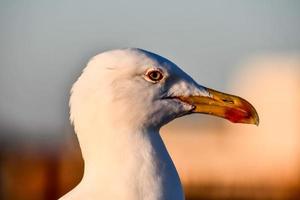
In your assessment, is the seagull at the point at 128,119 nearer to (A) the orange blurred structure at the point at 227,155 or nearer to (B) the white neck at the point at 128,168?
(B) the white neck at the point at 128,168

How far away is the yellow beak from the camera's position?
8375 mm

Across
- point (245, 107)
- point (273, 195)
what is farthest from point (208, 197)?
point (245, 107)

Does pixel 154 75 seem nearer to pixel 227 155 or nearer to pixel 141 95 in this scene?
pixel 141 95

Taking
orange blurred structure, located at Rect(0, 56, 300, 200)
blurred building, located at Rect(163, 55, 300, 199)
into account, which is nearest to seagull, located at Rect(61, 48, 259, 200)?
orange blurred structure, located at Rect(0, 56, 300, 200)

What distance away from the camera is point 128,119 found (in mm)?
8055

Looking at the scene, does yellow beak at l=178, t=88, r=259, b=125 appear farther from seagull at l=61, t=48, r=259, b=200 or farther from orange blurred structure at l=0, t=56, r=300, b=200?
orange blurred structure at l=0, t=56, r=300, b=200

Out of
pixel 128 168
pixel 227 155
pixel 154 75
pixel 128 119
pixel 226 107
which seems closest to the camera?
pixel 128 168

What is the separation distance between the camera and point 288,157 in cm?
3991

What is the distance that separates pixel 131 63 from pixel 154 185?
766mm

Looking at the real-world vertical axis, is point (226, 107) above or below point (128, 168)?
above

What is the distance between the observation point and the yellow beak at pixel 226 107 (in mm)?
8375

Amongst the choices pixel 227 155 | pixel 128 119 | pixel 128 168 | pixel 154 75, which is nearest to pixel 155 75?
pixel 154 75

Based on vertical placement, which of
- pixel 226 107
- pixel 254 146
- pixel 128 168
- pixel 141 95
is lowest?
pixel 254 146

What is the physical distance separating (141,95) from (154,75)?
0.14m
